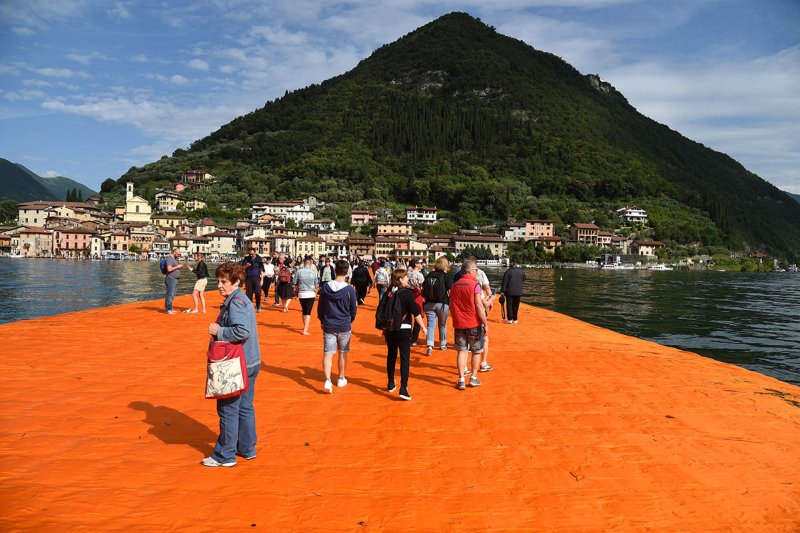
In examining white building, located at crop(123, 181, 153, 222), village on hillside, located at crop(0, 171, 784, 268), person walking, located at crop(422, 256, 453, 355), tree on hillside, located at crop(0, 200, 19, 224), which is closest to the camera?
person walking, located at crop(422, 256, 453, 355)

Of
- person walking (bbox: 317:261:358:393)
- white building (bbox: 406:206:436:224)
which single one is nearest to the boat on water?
white building (bbox: 406:206:436:224)

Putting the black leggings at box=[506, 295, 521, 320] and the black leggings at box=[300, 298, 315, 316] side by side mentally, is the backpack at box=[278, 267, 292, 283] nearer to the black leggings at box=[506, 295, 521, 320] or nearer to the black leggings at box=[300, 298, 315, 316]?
the black leggings at box=[300, 298, 315, 316]

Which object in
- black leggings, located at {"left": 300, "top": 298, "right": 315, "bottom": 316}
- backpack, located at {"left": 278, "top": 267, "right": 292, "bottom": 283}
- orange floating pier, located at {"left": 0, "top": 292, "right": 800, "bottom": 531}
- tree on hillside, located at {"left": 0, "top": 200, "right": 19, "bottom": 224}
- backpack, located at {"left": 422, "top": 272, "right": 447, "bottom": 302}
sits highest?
tree on hillside, located at {"left": 0, "top": 200, "right": 19, "bottom": 224}

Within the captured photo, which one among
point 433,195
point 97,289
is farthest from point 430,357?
point 433,195

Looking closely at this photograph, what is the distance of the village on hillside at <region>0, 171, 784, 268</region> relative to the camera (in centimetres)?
10319

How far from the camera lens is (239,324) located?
438cm

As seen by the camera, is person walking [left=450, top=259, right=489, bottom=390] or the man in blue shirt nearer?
person walking [left=450, top=259, right=489, bottom=390]

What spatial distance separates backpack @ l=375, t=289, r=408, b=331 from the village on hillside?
91.9 metres

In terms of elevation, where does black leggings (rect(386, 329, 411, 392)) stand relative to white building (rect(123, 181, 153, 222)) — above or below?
below

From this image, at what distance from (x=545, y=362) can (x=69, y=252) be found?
11634 centimetres

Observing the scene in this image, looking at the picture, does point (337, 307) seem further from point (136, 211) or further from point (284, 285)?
point (136, 211)

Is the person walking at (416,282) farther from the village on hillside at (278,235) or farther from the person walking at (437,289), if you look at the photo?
the village on hillside at (278,235)

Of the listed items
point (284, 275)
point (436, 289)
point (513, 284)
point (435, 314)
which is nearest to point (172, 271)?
point (284, 275)

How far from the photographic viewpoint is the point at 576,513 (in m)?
3.95
